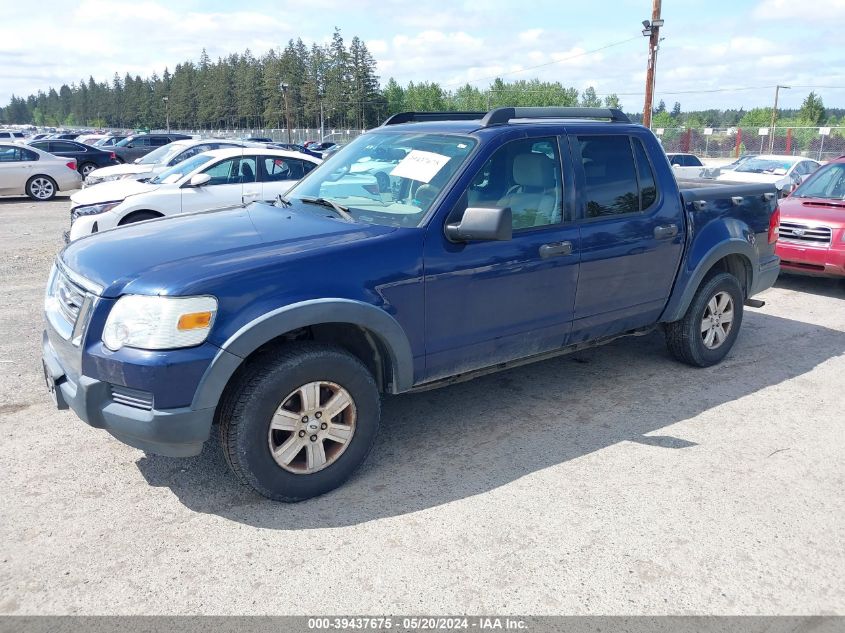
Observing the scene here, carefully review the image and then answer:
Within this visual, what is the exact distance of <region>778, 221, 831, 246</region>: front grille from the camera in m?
8.45

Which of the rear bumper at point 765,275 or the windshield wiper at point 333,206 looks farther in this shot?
the rear bumper at point 765,275

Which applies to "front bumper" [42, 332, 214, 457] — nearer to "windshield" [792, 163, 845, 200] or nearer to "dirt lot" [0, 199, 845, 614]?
"dirt lot" [0, 199, 845, 614]

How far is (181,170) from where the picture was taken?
34.4ft

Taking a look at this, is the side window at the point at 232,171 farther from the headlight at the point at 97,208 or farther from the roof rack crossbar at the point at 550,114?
the roof rack crossbar at the point at 550,114

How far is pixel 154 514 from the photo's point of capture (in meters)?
3.47

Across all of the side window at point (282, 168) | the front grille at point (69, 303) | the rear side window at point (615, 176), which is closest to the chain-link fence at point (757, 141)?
→ the side window at point (282, 168)

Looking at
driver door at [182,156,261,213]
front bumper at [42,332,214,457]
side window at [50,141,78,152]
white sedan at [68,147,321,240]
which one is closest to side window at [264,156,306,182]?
white sedan at [68,147,321,240]

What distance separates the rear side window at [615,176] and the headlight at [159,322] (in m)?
2.58

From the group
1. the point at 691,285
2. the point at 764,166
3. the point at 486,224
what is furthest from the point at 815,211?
the point at 764,166

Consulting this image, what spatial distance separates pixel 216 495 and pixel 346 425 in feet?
2.52

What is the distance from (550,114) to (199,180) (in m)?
6.29

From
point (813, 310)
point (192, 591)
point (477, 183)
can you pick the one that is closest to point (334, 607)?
point (192, 591)

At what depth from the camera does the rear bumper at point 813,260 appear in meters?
8.32

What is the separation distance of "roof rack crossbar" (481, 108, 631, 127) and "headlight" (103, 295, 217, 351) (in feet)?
7.06
